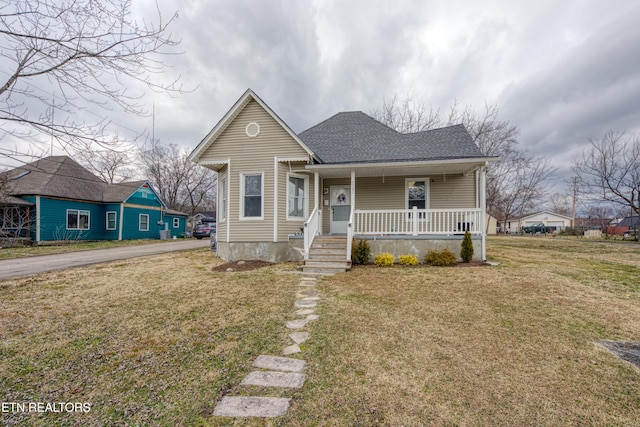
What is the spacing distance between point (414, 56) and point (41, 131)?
18.6 m

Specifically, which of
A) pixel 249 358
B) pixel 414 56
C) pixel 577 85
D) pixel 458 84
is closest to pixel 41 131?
pixel 249 358

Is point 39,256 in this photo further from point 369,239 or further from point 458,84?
point 458,84

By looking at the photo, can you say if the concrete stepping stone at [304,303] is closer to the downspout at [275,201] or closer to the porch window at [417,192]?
the downspout at [275,201]

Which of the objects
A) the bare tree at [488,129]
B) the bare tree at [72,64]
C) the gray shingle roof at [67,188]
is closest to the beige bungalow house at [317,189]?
the bare tree at [72,64]

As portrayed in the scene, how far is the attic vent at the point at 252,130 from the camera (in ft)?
32.3

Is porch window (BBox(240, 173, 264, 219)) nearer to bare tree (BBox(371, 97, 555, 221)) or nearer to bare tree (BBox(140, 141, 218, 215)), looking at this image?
bare tree (BBox(371, 97, 555, 221))

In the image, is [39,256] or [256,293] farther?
[39,256]

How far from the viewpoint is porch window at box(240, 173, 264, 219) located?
391 inches

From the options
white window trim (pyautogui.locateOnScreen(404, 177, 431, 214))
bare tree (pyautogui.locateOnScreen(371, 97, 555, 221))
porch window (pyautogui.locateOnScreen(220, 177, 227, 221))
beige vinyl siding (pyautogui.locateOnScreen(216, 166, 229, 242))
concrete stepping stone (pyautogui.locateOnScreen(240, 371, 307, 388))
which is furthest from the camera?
bare tree (pyautogui.locateOnScreen(371, 97, 555, 221))

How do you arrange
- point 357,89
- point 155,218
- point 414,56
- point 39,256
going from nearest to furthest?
point 39,256 < point 414,56 < point 357,89 < point 155,218

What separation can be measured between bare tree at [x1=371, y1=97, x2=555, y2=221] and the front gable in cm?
1812

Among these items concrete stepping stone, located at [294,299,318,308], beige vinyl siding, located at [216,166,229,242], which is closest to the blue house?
beige vinyl siding, located at [216,166,229,242]

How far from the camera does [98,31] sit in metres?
3.47

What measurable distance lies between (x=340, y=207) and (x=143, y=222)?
20680mm
